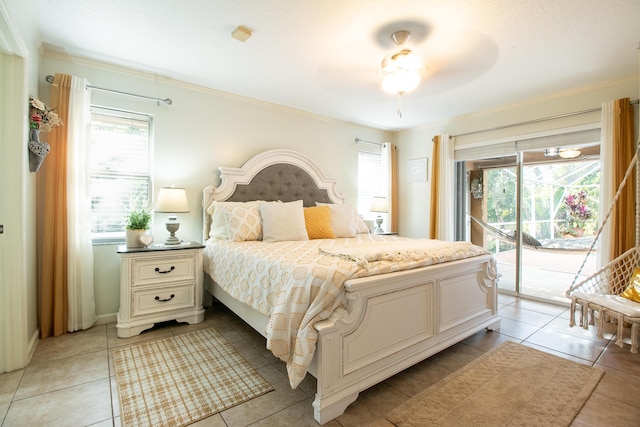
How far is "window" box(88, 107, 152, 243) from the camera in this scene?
2920 millimetres

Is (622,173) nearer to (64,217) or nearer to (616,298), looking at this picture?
(616,298)

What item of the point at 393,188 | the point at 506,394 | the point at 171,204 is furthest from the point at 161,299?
the point at 393,188

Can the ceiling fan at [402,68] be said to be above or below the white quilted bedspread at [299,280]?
above

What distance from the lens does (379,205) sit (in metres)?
4.59

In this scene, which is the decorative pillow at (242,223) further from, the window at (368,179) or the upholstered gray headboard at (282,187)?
the window at (368,179)

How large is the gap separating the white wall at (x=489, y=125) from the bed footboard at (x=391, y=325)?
7.35 feet

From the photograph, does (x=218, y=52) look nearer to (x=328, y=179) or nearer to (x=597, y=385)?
(x=328, y=179)

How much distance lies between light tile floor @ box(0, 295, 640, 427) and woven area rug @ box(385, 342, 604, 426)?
2.7 inches

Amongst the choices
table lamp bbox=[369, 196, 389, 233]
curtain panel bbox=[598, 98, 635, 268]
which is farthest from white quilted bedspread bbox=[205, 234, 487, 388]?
table lamp bbox=[369, 196, 389, 233]

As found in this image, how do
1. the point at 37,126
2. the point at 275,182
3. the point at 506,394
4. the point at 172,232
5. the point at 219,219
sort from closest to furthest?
the point at 506,394 → the point at 37,126 → the point at 172,232 → the point at 219,219 → the point at 275,182

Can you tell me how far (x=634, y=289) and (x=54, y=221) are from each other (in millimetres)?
4829

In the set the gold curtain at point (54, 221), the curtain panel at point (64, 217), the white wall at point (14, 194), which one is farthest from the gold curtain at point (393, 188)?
the white wall at point (14, 194)

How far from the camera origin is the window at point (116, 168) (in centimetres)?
292

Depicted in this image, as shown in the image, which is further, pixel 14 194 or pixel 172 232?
pixel 172 232
